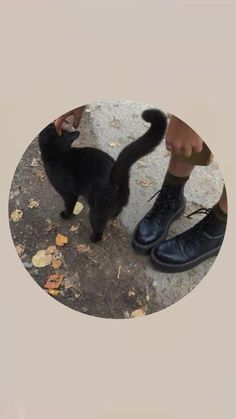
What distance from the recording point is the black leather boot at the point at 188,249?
6.04ft

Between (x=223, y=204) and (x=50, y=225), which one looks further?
(x=50, y=225)

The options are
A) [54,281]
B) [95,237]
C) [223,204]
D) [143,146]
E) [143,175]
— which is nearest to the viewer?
[143,146]

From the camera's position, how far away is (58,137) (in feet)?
5.81

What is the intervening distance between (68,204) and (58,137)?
33 centimetres

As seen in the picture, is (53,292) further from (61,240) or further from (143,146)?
(143,146)

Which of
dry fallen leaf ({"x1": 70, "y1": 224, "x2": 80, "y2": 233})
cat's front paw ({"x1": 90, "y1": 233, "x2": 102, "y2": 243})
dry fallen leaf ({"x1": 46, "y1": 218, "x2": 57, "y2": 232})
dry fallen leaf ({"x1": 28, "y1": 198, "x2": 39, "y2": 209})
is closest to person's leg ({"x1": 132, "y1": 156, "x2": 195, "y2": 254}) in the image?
cat's front paw ({"x1": 90, "y1": 233, "x2": 102, "y2": 243})

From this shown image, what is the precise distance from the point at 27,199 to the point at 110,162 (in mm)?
513

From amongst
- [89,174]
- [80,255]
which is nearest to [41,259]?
[80,255]

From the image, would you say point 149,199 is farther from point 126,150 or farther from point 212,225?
point 126,150

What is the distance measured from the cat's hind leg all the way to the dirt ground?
3cm

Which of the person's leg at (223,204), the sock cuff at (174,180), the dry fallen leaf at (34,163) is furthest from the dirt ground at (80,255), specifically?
the person's leg at (223,204)

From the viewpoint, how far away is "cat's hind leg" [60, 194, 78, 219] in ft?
6.29

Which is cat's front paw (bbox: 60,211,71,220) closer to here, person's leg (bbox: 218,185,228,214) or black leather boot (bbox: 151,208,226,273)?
black leather boot (bbox: 151,208,226,273)

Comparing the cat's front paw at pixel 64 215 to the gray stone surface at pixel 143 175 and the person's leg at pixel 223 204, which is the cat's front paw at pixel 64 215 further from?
the person's leg at pixel 223 204
